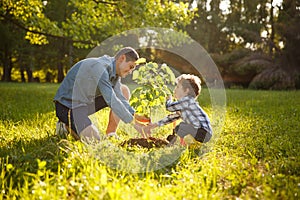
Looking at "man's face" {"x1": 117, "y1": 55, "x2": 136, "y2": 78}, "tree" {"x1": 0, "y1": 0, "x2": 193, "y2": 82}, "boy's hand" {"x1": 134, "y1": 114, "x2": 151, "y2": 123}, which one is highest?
"tree" {"x1": 0, "y1": 0, "x2": 193, "y2": 82}

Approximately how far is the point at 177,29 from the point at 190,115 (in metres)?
6.60

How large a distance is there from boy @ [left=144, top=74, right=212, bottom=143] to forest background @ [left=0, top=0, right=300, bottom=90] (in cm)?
532

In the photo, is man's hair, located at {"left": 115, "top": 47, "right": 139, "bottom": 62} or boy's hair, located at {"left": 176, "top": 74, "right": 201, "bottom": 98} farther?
boy's hair, located at {"left": 176, "top": 74, "right": 201, "bottom": 98}

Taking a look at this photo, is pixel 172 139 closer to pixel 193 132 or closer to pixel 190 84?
pixel 193 132

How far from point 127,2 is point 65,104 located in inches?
219

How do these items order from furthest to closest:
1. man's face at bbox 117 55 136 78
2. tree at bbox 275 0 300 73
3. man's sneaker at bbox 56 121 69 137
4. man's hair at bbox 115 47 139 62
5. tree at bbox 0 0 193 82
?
tree at bbox 275 0 300 73
tree at bbox 0 0 193 82
man's sneaker at bbox 56 121 69 137
man's face at bbox 117 55 136 78
man's hair at bbox 115 47 139 62

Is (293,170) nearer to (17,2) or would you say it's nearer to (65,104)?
(65,104)

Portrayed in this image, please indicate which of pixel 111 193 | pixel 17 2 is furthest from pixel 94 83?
pixel 17 2

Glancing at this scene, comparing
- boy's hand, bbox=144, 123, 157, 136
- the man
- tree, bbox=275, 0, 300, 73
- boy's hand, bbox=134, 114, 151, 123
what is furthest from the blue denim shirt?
tree, bbox=275, 0, 300, 73

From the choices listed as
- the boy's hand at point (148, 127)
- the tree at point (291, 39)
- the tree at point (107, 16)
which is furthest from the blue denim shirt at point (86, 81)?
the tree at point (291, 39)

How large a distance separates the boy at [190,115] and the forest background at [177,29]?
5317 millimetres

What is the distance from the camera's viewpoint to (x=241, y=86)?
20.0m

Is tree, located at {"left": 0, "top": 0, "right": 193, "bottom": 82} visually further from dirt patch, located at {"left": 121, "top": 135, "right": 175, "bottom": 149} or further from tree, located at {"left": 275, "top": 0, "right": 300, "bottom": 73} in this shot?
tree, located at {"left": 275, "top": 0, "right": 300, "bottom": 73}

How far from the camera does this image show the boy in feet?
13.4
